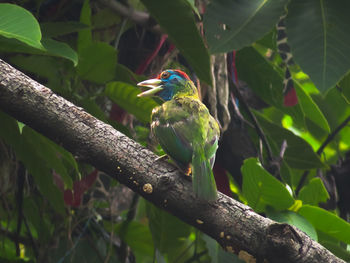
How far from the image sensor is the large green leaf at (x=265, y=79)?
10.3 feet

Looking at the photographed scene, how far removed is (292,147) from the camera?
327 centimetres

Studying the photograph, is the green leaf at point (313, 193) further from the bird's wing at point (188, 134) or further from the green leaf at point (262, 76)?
the green leaf at point (262, 76)

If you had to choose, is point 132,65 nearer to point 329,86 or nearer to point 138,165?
point 329,86

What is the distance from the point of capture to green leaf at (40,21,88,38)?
255cm

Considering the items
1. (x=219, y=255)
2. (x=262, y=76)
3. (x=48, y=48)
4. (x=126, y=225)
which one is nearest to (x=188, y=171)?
(x=48, y=48)

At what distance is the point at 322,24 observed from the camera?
252 centimetres

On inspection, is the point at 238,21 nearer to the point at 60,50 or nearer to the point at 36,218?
the point at 60,50

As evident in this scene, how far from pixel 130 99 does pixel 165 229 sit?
725 mm

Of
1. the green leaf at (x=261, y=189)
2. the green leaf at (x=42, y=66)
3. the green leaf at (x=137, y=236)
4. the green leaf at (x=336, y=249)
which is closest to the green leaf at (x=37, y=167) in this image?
the green leaf at (x=42, y=66)

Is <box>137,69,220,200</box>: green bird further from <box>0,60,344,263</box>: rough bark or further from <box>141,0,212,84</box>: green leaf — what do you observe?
<box>141,0,212,84</box>: green leaf

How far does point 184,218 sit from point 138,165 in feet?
0.66

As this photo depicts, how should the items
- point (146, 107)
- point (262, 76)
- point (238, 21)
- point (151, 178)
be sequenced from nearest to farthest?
1. point (151, 178)
2. point (238, 21)
3. point (146, 107)
4. point (262, 76)

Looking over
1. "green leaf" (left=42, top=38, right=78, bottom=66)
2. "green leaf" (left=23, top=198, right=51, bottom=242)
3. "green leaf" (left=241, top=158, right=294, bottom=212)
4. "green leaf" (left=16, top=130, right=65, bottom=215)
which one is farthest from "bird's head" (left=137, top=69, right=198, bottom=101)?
"green leaf" (left=23, top=198, right=51, bottom=242)

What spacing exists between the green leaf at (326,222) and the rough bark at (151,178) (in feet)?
2.55
